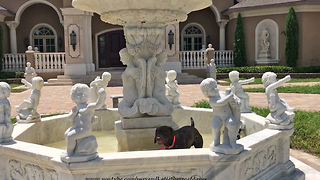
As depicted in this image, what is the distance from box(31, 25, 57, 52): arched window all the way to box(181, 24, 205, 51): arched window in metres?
9.49

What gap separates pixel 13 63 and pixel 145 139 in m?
18.6

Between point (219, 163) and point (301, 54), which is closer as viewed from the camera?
point (219, 163)

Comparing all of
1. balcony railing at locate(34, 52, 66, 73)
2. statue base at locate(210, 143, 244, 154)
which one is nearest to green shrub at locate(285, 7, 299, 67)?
balcony railing at locate(34, 52, 66, 73)

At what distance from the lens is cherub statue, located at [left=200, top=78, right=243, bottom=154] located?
3.36m

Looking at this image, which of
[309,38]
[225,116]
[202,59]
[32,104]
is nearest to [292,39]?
[309,38]

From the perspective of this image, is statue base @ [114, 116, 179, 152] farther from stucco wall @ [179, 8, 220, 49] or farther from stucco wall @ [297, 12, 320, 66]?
stucco wall @ [179, 8, 220, 49]

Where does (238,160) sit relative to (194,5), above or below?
below

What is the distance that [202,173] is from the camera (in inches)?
133

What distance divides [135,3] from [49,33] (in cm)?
2044

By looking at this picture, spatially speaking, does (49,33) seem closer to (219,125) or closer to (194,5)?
(194,5)

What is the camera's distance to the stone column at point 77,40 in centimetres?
1950

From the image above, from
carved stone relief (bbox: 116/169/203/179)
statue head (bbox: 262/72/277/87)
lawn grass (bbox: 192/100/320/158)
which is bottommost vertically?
lawn grass (bbox: 192/100/320/158)

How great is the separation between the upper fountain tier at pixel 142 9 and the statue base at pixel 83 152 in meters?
2.09

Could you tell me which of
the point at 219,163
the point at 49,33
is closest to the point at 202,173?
the point at 219,163
